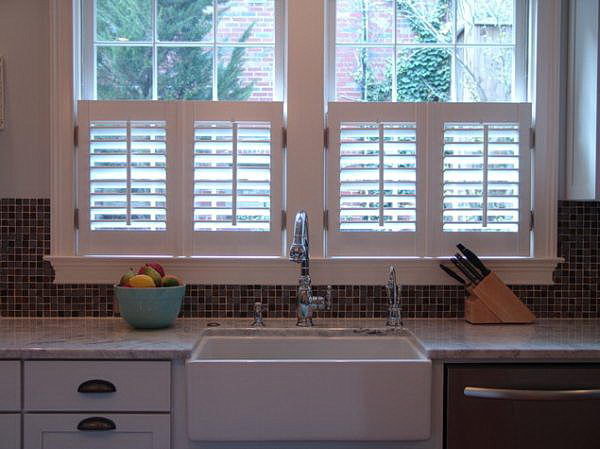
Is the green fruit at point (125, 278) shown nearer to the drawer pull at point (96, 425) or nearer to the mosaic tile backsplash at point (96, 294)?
the mosaic tile backsplash at point (96, 294)

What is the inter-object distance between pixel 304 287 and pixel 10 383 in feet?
3.33

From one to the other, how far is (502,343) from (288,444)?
0.74 metres

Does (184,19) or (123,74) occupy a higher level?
(184,19)

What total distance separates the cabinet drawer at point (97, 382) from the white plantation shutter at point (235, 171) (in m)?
0.66

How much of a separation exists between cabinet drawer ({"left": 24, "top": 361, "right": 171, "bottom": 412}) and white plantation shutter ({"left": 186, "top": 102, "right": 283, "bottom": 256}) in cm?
66

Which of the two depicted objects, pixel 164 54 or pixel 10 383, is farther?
pixel 164 54

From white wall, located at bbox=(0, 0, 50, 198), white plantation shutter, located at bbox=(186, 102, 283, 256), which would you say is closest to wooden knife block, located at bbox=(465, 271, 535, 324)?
white plantation shutter, located at bbox=(186, 102, 283, 256)

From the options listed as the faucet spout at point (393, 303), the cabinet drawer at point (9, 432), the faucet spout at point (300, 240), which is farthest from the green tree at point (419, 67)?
the cabinet drawer at point (9, 432)

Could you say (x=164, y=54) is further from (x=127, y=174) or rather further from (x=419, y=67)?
(x=419, y=67)

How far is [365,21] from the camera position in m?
2.56

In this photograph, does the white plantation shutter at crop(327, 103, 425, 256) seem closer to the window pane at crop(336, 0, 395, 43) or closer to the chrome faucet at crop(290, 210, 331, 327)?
the chrome faucet at crop(290, 210, 331, 327)

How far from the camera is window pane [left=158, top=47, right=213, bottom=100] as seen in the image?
2562 millimetres

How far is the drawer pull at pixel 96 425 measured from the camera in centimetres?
194

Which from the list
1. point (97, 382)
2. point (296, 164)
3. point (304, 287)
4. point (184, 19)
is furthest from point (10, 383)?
point (184, 19)
